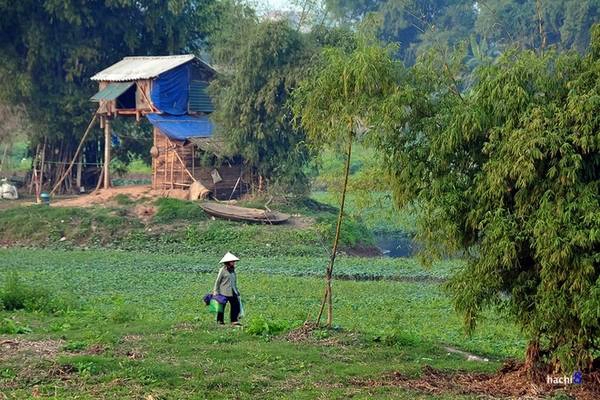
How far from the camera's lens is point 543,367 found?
12062 mm

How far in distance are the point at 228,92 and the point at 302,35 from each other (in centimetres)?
360

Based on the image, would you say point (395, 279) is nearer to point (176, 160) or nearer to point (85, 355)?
point (176, 160)

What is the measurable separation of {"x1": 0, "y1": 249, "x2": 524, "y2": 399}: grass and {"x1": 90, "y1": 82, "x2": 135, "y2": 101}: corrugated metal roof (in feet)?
44.4

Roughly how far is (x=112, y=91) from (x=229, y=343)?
25.7m

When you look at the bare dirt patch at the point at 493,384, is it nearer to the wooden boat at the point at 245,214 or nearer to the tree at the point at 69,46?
the wooden boat at the point at 245,214

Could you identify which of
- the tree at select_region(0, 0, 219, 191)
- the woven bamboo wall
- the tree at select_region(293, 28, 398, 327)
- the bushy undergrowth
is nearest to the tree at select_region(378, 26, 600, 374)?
the tree at select_region(293, 28, 398, 327)

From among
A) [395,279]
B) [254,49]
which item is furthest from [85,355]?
[254,49]

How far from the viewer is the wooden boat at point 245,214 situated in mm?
34875

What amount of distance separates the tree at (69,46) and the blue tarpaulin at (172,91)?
11.1ft

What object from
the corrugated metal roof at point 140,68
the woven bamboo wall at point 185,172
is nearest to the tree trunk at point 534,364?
the woven bamboo wall at point 185,172

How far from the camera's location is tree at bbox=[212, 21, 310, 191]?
36031 millimetres

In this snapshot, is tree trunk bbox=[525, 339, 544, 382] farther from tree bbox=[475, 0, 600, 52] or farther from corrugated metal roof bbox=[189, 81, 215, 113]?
tree bbox=[475, 0, 600, 52]

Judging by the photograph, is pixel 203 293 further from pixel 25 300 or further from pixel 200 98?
pixel 200 98

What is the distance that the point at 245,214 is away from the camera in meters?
35.0
